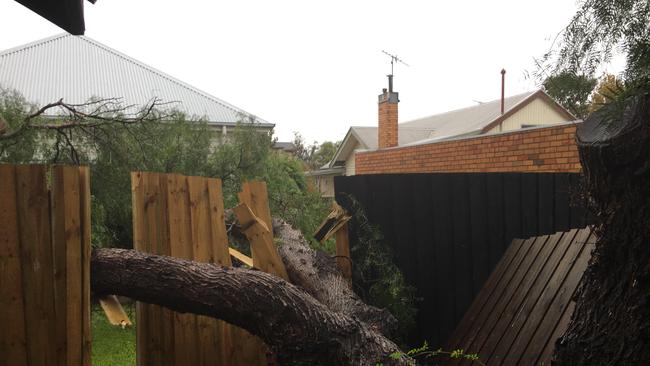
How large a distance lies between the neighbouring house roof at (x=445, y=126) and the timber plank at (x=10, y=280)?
1641cm

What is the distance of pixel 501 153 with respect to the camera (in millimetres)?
7680

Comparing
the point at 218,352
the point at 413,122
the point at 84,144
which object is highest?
the point at 413,122

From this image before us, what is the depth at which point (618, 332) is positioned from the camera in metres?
1.66

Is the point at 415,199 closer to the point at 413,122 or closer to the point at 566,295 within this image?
the point at 566,295

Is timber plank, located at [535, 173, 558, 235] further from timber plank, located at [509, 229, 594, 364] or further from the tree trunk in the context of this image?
the tree trunk

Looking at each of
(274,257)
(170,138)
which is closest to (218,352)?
(274,257)

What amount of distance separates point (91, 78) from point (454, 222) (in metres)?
15.0

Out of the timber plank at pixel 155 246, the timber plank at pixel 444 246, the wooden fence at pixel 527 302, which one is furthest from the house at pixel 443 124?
the timber plank at pixel 155 246

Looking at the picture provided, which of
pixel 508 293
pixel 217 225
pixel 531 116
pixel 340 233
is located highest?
pixel 531 116

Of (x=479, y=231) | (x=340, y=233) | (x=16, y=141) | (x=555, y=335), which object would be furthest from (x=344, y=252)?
(x=16, y=141)

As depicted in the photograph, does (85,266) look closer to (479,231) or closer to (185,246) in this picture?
(185,246)

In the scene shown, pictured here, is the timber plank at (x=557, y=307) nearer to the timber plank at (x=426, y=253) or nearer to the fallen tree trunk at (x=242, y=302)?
the fallen tree trunk at (x=242, y=302)

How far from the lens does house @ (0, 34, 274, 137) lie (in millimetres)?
15016

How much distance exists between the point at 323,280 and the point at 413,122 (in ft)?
75.9
